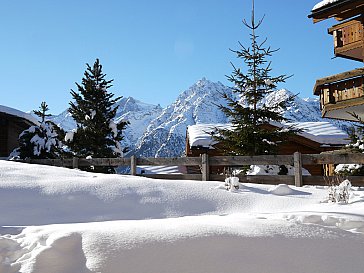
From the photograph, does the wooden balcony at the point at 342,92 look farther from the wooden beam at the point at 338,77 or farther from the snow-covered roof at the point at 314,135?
the snow-covered roof at the point at 314,135

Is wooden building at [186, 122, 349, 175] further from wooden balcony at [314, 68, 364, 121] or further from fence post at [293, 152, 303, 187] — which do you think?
fence post at [293, 152, 303, 187]

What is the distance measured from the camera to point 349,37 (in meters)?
16.3

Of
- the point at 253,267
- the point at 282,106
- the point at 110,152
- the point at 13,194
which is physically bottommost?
the point at 253,267

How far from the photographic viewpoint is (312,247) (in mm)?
3711

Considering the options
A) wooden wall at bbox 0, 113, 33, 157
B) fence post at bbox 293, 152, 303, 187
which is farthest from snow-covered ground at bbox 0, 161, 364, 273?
wooden wall at bbox 0, 113, 33, 157

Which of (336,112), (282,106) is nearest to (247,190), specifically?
(282,106)

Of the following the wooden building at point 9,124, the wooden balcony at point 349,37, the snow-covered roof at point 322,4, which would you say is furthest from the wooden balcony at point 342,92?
the wooden building at point 9,124

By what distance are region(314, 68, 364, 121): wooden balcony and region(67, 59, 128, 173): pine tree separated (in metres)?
11.0

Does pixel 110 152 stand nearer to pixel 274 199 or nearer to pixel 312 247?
pixel 274 199

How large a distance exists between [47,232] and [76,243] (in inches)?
20.8

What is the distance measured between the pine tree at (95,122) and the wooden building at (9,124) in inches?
158

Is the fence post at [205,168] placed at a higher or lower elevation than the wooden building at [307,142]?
lower

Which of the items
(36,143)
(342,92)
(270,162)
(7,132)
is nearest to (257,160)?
(270,162)

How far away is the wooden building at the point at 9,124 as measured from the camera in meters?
24.0
